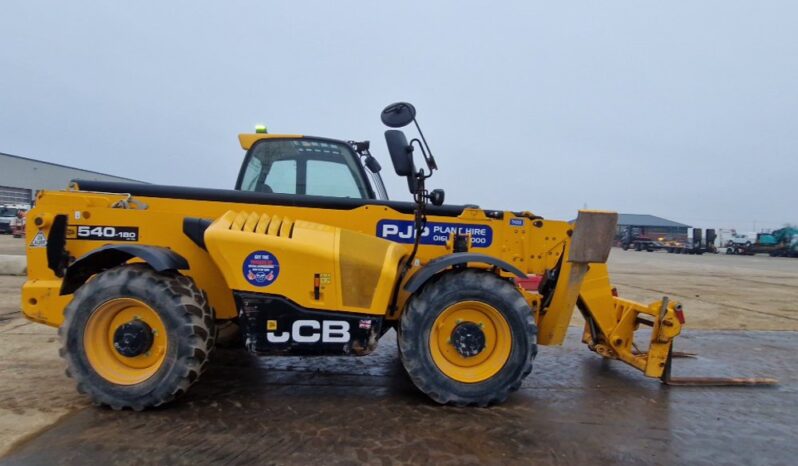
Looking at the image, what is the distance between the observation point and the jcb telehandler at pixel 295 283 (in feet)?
11.2

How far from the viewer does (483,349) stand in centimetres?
374

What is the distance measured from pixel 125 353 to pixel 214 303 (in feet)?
2.38

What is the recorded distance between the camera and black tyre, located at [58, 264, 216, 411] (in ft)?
11.1

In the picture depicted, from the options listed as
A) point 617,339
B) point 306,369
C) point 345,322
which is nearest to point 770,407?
point 617,339

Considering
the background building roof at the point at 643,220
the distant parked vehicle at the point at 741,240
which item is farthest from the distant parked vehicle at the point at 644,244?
the background building roof at the point at 643,220

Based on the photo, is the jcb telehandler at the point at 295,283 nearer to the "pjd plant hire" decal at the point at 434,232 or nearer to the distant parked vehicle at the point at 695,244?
the "pjd plant hire" decal at the point at 434,232

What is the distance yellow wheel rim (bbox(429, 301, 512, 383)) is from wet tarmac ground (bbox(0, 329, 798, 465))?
0.99 ft

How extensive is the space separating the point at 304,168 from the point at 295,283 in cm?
144

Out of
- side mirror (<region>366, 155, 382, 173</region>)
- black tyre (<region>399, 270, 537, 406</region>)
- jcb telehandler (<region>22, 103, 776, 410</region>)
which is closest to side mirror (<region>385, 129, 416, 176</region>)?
jcb telehandler (<region>22, 103, 776, 410</region>)

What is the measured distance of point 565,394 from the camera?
13.6ft

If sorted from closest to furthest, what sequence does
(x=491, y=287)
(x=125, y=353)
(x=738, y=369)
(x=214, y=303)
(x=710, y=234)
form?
1. (x=125, y=353)
2. (x=491, y=287)
3. (x=214, y=303)
4. (x=738, y=369)
5. (x=710, y=234)

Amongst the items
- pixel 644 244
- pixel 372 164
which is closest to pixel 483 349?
pixel 372 164

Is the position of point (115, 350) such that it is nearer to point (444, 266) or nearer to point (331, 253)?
point (331, 253)

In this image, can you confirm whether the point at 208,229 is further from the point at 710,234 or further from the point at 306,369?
the point at 710,234
